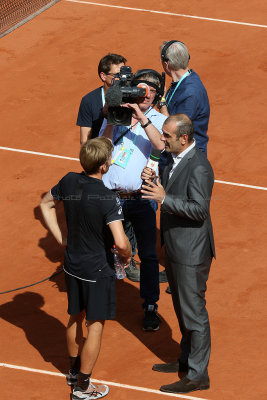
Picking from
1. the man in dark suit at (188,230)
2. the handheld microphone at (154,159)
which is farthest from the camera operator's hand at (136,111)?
the man in dark suit at (188,230)

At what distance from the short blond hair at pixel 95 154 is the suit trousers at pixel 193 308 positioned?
117 centimetres

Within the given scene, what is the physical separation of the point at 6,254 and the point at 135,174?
264 cm

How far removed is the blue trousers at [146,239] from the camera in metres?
9.34

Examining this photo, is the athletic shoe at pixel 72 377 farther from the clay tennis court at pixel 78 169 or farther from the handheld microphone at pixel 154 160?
the handheld microphone at pixel 154 160

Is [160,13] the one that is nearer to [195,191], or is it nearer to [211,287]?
[211,287]

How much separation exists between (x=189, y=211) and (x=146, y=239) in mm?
1712

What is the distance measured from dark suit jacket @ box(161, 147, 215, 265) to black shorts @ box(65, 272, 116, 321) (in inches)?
26.6

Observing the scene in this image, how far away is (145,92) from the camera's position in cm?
886

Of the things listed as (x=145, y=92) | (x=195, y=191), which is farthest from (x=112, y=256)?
(x=145, y=92)

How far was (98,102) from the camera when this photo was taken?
10055mm

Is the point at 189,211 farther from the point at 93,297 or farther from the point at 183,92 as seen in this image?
the point at 183,92

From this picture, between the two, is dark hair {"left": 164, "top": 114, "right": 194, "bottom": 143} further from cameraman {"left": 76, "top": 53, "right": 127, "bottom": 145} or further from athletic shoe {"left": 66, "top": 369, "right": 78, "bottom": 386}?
athletic shoe {"left": 66, "top": 369, "right": 78, "bottom": 386}

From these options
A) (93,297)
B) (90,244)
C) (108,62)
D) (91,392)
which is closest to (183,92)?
(108,62)

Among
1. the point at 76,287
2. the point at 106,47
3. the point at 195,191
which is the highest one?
the point at 195,191
